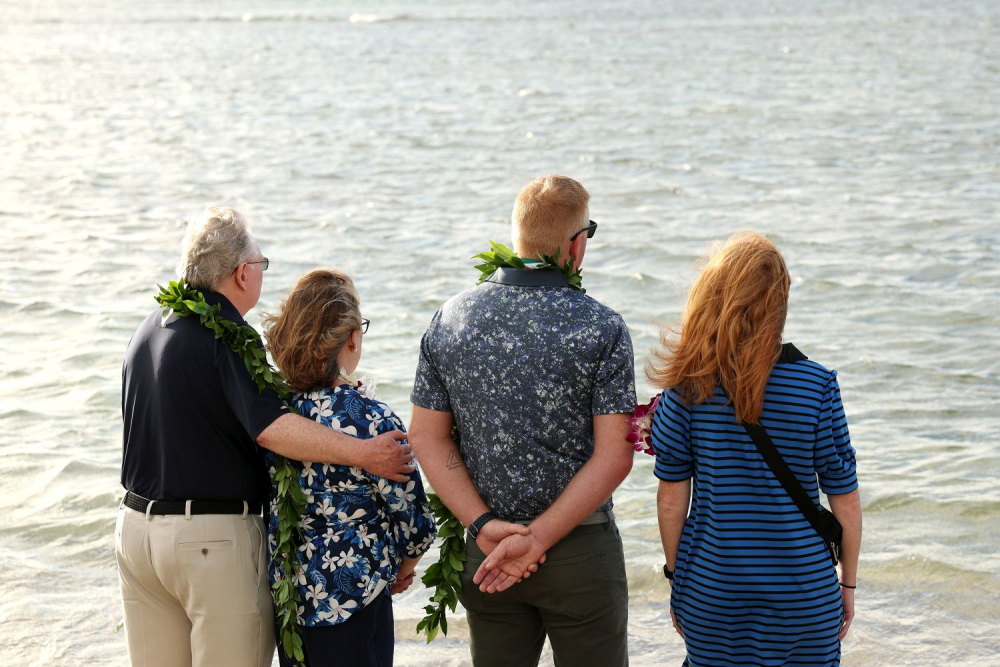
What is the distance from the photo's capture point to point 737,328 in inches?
122

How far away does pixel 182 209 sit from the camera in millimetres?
15078

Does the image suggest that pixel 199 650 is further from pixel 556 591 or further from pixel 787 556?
pixel 787 556

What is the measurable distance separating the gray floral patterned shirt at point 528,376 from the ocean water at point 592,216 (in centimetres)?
82

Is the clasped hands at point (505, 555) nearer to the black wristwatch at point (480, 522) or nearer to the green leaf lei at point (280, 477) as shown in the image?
the black wristwatch at point (480, 522)

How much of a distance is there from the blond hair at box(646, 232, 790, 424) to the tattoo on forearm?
0.72 metres

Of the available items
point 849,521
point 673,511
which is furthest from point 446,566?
point 849,521

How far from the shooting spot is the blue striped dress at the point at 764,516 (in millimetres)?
3094

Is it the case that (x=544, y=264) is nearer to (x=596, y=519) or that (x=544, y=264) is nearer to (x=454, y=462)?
Answer: (x=454, y=462)

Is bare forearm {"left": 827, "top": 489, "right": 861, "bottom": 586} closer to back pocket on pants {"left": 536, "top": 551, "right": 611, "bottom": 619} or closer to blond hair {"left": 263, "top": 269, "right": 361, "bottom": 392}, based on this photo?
back pocket on pants {"left": 536, "top": 551, "right": 611, "bottom": 619}

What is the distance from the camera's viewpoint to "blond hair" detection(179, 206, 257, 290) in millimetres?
3449

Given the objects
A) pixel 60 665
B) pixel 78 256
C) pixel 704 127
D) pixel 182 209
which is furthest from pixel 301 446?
pixel 704 127

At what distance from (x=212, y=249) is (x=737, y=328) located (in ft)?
5.05

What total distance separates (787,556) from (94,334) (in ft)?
26.8

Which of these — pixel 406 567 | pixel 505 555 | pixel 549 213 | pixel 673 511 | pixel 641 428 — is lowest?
pixel 406 567
